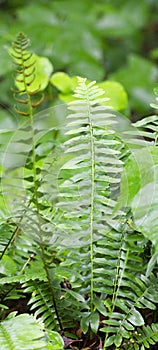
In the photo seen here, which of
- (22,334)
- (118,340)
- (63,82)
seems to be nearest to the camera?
(22,334)

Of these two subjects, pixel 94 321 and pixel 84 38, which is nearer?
pixel 94 321

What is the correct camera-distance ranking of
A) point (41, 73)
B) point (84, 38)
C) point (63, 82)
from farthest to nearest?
1. point (84, 38)
2. point (63, 82)
3. point (41, 73)

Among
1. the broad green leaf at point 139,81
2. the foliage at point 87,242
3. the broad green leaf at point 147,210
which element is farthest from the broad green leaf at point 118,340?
the broad green leaf at point 139,81

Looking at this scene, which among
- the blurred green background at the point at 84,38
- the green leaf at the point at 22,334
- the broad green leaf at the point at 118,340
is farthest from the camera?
the blurred green background at the point at 84,38

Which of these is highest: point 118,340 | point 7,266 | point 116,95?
point 116,95

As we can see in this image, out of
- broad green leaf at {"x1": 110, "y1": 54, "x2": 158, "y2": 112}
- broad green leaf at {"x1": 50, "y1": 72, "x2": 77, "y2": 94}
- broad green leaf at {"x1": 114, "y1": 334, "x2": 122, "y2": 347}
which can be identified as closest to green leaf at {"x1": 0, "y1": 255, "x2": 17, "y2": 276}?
broad green leaf at {"x1": 114, "y1": 334, "x2": 122, "y2": 347}

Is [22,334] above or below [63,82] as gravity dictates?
below

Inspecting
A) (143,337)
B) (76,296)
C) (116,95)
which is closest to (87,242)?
(76,296)

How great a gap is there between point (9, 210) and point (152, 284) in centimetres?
33

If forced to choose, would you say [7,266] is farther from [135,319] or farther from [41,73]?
[41,73]

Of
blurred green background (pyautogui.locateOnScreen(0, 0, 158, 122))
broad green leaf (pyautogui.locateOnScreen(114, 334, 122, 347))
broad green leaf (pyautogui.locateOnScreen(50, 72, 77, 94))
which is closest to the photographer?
broad green leaf (pyautogui.locateOnScreen(114, 334, 122, 347))

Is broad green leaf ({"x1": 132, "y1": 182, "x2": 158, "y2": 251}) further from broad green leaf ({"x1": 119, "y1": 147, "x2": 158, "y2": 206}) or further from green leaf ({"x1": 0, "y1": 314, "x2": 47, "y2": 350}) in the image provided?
green leaf ({"x1": 0, "y1": 314, "x2": 47, "y2": 350})

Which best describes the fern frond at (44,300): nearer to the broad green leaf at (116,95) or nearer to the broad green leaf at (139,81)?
the broad green leaf at (116,95)

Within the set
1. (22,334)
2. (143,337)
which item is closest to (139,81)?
(143,337)
